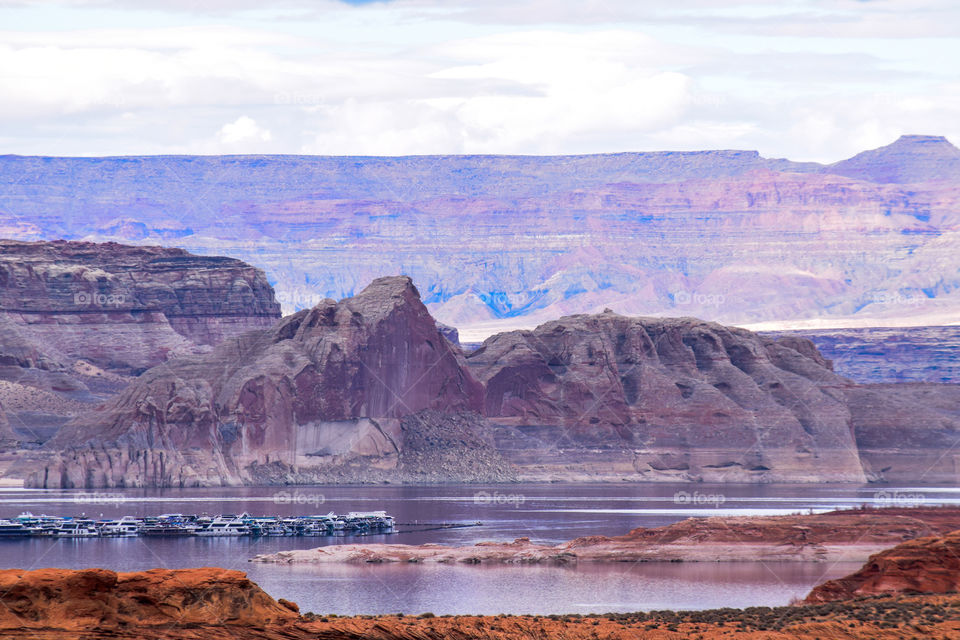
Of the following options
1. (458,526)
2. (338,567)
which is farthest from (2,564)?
(458,526)

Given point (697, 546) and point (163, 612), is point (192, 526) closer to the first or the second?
point (697, 546)

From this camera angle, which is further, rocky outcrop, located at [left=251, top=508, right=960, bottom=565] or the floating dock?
the floating dock

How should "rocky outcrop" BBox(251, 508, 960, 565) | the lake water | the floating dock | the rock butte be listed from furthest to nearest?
the floating dock → "rocky outcrop" BBox(251, 508, 960, 565) → the lake water → the rock butte

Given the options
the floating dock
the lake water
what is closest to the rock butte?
the lake water

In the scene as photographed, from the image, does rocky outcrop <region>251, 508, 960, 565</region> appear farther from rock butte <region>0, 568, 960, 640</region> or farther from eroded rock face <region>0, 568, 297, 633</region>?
eroded rock face <region>0, 568, 297, 633</region>

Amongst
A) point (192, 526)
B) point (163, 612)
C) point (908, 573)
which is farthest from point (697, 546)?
point (163, 612)

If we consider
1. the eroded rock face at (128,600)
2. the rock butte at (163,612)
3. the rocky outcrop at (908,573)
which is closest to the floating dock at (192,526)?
the rocky outcrop at (908,573)

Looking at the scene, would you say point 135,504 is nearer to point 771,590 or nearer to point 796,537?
point 796,537

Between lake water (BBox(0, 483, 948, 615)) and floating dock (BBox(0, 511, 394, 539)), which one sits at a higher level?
floating dock (BBox(0, 511, 394, 539))
